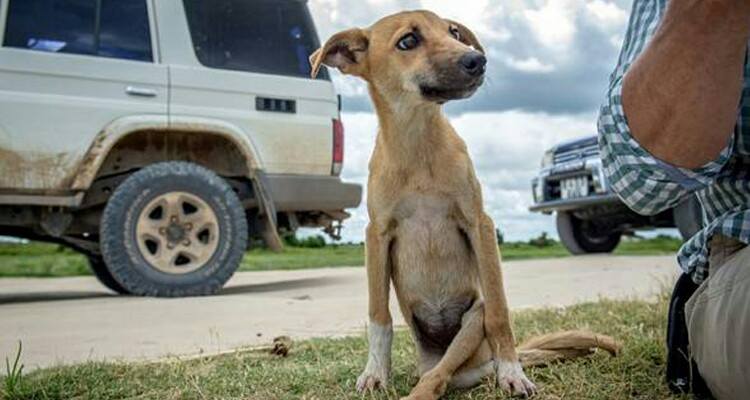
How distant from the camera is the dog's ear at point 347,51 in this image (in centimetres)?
225

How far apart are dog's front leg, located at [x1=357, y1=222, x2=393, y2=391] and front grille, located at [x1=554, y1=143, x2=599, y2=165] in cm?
550

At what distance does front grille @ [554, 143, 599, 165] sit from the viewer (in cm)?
741

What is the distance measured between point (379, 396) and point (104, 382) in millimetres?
807

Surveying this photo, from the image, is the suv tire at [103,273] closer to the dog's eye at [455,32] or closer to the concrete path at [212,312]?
the concrete path at [212,312]

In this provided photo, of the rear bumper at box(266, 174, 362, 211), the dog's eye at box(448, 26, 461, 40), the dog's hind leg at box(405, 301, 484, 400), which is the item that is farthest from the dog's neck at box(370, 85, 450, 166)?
the rear bumper at box(266, 174, 362, 211)

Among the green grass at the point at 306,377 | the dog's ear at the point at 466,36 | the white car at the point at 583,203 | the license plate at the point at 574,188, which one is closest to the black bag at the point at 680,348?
the green grass at the point at 306,377

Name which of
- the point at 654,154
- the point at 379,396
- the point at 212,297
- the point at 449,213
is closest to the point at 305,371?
the point at 379,396

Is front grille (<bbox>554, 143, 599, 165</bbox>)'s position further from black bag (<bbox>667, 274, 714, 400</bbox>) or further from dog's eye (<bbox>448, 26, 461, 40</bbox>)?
black bag (<bbox>667, 274, 714, 400</bbox>)

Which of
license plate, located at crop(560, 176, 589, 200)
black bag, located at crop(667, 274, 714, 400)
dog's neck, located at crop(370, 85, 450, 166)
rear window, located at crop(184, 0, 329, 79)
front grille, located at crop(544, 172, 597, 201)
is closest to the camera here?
black bag, located at crop(667, 274, 714, 400)

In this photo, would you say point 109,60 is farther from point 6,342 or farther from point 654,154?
point 654,154

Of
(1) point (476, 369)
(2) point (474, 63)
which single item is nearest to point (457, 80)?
(2) point (474, 63)

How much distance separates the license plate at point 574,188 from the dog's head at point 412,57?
17.7 ft

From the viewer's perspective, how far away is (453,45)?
6.84 feet

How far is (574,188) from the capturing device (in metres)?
7.55
